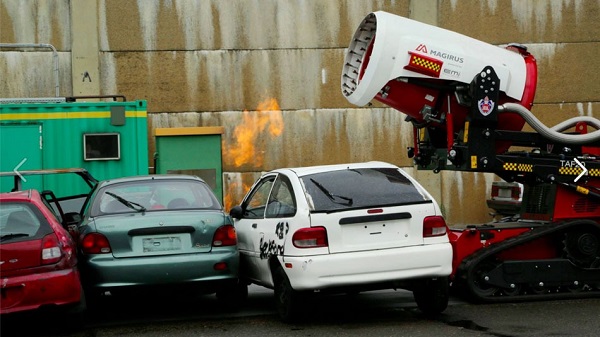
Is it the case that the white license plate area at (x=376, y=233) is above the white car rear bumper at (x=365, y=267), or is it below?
above

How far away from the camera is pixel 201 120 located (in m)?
18.7

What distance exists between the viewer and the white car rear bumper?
866 cm

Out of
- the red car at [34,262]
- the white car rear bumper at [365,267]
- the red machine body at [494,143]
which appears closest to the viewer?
the red car at [34,262]

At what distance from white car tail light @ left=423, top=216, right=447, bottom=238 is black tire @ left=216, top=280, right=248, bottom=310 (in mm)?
1940

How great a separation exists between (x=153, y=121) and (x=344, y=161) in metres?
3.73

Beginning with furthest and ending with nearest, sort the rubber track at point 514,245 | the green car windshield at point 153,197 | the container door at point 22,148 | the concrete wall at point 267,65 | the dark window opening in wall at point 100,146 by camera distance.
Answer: the concrete wall at point 267,65, the dark window opening in wall at point 100,146, the container door at point 22,148, the rubber track at point 514,245, the green car windshield at point 153,197

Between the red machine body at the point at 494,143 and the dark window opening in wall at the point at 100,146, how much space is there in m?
4.86

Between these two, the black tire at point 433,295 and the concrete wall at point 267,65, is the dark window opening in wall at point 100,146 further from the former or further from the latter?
the black tire at point 433,295

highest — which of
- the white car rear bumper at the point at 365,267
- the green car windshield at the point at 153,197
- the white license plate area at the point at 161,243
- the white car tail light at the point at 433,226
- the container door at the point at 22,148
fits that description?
the container door at the point at 22,148

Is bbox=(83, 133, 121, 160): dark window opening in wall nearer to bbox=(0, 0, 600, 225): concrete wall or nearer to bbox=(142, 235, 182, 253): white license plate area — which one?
bbox=(0, 0, 600, 225): concrete wall

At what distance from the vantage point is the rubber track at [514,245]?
1017cm

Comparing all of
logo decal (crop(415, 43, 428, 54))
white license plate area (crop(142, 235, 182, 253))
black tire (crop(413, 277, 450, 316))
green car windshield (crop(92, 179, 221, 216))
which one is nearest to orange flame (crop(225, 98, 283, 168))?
green car windshield (crop(92, 179, 221, 216))

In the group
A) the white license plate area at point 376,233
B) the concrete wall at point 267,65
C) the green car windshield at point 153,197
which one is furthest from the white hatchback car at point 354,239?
the concrete wall at point 267,65

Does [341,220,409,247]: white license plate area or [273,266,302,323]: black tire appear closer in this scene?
[341,220,409,247]: white license plate area
